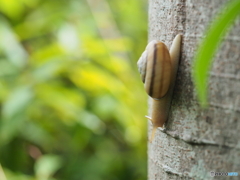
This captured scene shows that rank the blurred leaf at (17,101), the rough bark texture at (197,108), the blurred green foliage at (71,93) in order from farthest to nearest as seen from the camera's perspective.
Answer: the blurred green foliage at (71,93) < the blurred leaf at (17,101) < the rough bark texture at (197,108)

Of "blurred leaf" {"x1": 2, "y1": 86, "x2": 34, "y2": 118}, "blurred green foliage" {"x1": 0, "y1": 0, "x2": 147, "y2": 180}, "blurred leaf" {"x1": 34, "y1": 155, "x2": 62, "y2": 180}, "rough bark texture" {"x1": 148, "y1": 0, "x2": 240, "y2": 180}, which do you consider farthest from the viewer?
"blurred leaf" {"x1": 34, "y1": 155, "x2": 62, "y2": 180}

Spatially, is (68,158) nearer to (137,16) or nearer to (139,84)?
(139,84)

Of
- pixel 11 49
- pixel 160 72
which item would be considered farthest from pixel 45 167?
pixel 160 72

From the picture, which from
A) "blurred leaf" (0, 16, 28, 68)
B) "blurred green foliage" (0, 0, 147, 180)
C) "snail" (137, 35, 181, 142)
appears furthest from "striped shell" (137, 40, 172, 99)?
"blurred leaf" (0, 16, 28, 68)

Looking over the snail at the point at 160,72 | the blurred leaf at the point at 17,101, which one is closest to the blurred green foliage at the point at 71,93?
the blurred leaf at the point at 17,101

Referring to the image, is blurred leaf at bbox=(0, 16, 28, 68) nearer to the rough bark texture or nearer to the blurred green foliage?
the blurred green foliage

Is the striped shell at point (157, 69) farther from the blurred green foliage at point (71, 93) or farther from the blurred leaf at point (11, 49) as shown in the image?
the blurred leaf at point (11, 49)
